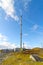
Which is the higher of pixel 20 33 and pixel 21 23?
pixel 21 23

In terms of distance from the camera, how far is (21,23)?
1644 inches

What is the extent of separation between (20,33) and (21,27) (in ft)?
6.24

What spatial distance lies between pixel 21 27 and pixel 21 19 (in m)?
2.49

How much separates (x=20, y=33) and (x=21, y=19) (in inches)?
170

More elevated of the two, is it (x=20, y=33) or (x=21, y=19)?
(x=21, y=19)

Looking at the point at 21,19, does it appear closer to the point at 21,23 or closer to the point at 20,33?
the point at 21,23

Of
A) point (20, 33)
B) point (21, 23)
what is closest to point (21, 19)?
point (21, 23)

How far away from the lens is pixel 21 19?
4191cm

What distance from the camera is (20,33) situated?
42.2m

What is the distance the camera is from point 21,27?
42406 millimetres
